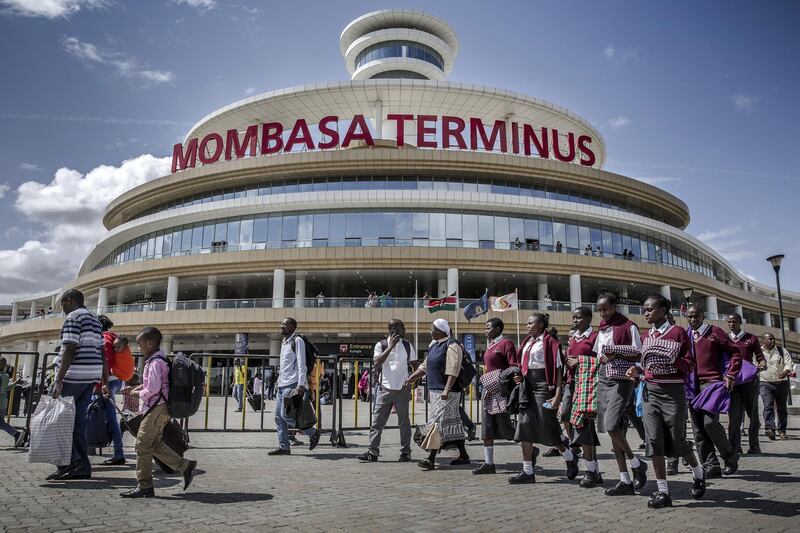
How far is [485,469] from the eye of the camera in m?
7.62

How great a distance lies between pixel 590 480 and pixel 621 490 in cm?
51

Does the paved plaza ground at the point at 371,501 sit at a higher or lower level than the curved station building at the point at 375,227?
lower

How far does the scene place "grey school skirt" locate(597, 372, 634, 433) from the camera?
6.22 metres

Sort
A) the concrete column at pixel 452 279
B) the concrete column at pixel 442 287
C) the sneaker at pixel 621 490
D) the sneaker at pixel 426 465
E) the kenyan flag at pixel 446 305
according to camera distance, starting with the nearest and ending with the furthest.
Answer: the sneaker at pixel 621 490 < the sneaker at pixel 426 465 < the kenyan flag at pixel 446 305 < the concrete column at pixel 452 279 < the concrete column at pixel 442 287

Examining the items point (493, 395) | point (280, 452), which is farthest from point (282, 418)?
point (493, 395)

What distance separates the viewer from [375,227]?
3697 centimetres

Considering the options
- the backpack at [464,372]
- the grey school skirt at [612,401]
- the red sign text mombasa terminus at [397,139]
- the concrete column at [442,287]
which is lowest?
the grey school skirt at [612,401]

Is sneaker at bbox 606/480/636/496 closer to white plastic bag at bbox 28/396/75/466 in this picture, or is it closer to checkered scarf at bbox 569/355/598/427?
checkered scarf at bbox 569/355/598/427

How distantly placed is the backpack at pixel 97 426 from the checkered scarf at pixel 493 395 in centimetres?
506

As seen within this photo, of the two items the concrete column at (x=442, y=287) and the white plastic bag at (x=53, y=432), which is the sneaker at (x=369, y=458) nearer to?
the white plastic bag at (x=53, y=432)

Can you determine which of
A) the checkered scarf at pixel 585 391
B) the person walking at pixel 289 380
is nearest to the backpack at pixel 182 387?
the person walking at pixel 289 380

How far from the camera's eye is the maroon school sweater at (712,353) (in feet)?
25.0

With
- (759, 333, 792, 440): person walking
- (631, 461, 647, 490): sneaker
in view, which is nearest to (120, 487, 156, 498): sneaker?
(631, 461, 647, 490): sneaker

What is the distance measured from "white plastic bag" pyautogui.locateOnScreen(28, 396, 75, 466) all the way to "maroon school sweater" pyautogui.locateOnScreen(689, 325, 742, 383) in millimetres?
7709
